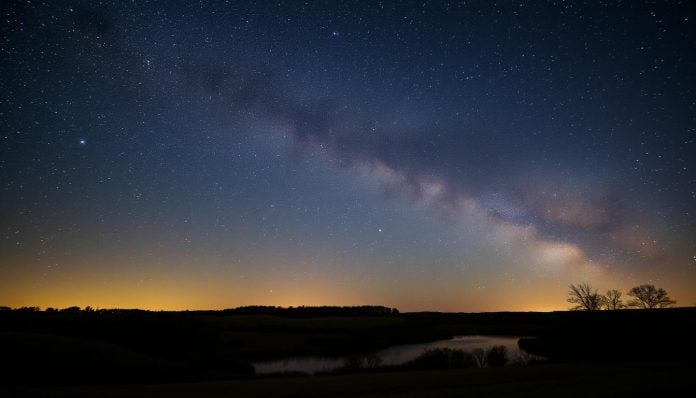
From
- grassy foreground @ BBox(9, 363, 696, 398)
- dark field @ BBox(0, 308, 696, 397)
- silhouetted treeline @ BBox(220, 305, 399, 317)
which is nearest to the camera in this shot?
grassy foreground @ BBox(9, 363, 696, 398)

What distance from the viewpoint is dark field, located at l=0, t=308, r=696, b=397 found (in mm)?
14477

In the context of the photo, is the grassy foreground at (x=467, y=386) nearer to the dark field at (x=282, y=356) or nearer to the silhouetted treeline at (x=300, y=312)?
the dark field at (x=282, y=356)

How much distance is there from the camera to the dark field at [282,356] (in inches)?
570

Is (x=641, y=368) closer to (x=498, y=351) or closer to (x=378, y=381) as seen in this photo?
(x=378, y=381)

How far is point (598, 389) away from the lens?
42.4 ft

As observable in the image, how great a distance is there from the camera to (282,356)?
42.8m

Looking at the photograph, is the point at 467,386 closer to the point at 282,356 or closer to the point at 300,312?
the point at 282,356

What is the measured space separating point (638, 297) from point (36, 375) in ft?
355

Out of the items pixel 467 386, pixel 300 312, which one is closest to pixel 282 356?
pixel 467 386

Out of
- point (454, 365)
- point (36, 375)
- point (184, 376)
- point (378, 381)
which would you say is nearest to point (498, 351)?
point (454, 365)

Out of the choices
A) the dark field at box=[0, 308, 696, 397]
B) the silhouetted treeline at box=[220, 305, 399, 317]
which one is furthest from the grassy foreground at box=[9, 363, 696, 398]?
the silhouetted treeline at box=[220, 305, 399, 317]

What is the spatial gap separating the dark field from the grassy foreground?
0.04m

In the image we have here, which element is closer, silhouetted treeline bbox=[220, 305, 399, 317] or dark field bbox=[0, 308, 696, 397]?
dark field bbox=[0, 308, 696, 397]

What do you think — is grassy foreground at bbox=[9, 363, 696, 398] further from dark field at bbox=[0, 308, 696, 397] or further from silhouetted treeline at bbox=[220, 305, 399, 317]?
silhouetted treeline at bbox=[220, 305, 399, 317]
